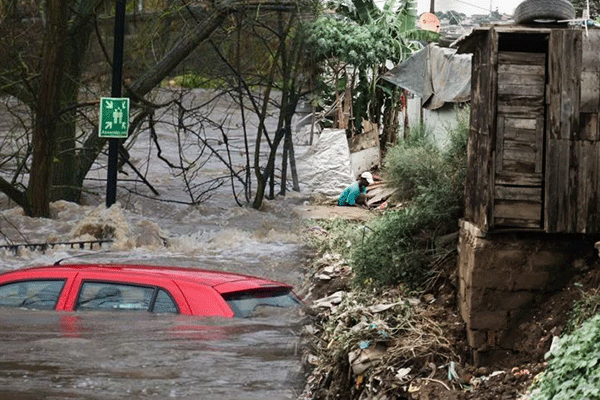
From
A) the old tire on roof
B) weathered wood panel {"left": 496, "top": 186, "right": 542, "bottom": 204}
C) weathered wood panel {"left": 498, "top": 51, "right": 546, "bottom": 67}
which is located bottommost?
weathered wood panel {"left": 496, "top": 186, "right": 542, "bottom": 204}

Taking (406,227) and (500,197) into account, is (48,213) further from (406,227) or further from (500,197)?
(500,197)

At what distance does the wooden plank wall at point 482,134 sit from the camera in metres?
7.11

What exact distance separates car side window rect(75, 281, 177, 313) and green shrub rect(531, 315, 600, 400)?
300 centimetres

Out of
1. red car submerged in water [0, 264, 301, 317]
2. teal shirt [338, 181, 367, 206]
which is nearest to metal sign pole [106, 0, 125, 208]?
teal shirt [338, 181, 367, 206]

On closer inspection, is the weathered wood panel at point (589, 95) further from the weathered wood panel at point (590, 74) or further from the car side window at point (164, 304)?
the car side window at point (164, 304)

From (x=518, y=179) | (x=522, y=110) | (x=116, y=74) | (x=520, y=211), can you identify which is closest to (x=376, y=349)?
(x=520, y=211)

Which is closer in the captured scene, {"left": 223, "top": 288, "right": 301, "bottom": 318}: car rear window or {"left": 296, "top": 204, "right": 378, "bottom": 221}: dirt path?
{"left": 223, "top": 288, "right": 301, "bottom": 318}: car rear window

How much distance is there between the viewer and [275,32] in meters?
18.1

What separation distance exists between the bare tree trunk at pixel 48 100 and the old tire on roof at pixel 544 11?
34.8 feet

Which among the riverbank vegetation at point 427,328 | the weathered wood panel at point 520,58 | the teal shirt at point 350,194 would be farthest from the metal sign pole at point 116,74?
the weathered wood panel at point 520,58

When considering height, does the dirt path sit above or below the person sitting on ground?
below

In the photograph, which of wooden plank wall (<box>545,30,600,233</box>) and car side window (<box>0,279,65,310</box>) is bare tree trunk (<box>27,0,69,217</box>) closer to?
car side window (<box>0,279,65,310</box>)

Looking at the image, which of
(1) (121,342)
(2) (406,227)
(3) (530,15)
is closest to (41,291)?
(1) (121,342)

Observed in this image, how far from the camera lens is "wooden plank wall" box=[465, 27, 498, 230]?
7109 millimetres
